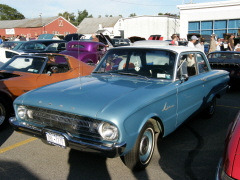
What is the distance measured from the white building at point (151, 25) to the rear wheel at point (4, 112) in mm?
38145

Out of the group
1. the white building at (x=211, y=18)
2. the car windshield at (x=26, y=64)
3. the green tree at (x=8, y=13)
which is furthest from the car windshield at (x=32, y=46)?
the green tree at (x=8, y=13)

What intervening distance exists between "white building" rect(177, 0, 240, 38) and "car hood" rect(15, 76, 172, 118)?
77.4 ft

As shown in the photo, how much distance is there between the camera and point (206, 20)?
2608 cm

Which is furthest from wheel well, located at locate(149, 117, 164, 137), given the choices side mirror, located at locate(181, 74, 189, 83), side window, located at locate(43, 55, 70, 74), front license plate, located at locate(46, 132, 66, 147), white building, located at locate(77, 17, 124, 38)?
white building, located at locate(77, 17, 124, 38)

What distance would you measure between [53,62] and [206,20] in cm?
2278

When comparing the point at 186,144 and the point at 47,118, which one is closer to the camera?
the point at 47,118

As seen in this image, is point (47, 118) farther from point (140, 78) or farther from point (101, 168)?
point (140, 78)

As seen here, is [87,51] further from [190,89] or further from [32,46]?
[190,89]

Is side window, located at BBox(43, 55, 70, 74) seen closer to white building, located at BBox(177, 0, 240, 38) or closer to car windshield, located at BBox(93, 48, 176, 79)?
car windshield, located at BBox(93, 48, 176, 79)

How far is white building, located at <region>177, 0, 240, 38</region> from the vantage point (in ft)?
80.5

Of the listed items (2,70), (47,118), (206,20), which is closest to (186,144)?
(47,118)

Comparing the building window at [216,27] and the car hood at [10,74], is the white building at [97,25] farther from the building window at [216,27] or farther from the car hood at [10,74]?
the car hood at [10,74]

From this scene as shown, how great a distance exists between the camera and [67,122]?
3357mm

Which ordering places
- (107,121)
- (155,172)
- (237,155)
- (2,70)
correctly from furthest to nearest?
(2,70)
(155,172)
(107,121)
(237,155)
